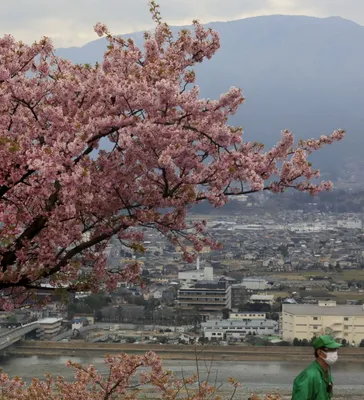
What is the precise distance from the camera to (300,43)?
84.7 m

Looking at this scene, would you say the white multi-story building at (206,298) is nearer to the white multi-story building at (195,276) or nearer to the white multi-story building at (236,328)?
the white multi-story building at (195,276)

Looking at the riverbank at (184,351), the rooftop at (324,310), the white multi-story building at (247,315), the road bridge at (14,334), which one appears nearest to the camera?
the riverbank at (184,351)

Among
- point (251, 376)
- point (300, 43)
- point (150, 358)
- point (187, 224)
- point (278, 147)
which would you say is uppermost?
point (300, 43)

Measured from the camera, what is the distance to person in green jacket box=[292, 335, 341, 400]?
182cm

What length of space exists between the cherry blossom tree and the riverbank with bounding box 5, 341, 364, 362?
10208mm

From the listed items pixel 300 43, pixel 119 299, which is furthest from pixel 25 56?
pixel 300 43

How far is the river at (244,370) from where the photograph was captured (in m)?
10.5

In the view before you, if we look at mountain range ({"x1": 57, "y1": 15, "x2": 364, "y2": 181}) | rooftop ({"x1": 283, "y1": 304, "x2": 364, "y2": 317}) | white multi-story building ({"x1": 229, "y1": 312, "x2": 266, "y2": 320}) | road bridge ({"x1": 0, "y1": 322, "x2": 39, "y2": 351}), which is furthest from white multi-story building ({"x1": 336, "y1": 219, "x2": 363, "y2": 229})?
mountain range ({"x1": 57, "y1": 15, "x2": 364, "y2": 181})

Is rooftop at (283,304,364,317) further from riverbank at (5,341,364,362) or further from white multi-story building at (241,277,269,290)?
white multi-story building at (241,277,269,290)

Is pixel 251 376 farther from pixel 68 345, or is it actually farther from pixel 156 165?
pixel 156 165

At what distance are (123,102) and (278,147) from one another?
1.87ft

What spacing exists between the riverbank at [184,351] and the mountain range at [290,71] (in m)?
42.7

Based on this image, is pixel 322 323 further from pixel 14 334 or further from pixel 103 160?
pixel 103 160

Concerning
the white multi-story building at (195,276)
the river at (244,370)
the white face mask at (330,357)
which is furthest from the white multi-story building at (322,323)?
the white face mask at (330,357)
